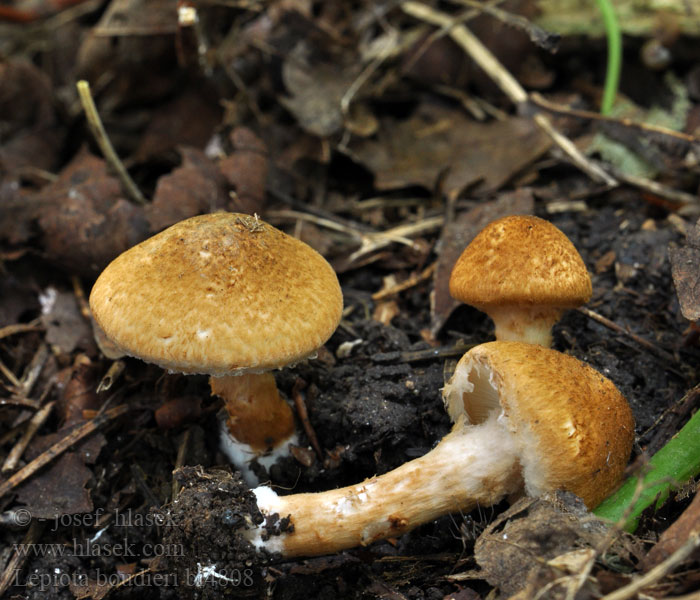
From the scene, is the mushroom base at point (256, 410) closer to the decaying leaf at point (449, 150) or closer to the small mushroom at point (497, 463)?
the small mushroom at point (497, 463)

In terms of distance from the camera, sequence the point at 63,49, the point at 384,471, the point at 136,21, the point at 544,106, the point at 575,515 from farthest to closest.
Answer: the point at 63,49
the point at 136,21
the point at 544,106
the point at 384,471
the point at 575,515

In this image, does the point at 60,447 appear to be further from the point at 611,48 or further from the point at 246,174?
the point at 611,48

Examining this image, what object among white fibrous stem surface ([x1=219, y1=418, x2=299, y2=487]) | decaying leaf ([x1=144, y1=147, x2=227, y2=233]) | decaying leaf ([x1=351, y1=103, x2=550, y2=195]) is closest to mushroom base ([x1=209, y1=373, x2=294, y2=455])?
white fibrous stem surface ([x1=219, y1=418, x2=299, y2=487])

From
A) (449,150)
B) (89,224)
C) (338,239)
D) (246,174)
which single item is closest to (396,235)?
(338,239)

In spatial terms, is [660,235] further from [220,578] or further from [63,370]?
[63,370]

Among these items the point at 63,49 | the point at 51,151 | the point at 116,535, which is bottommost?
the point at 116,535

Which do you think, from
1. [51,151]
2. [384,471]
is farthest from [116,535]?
[51,151]
